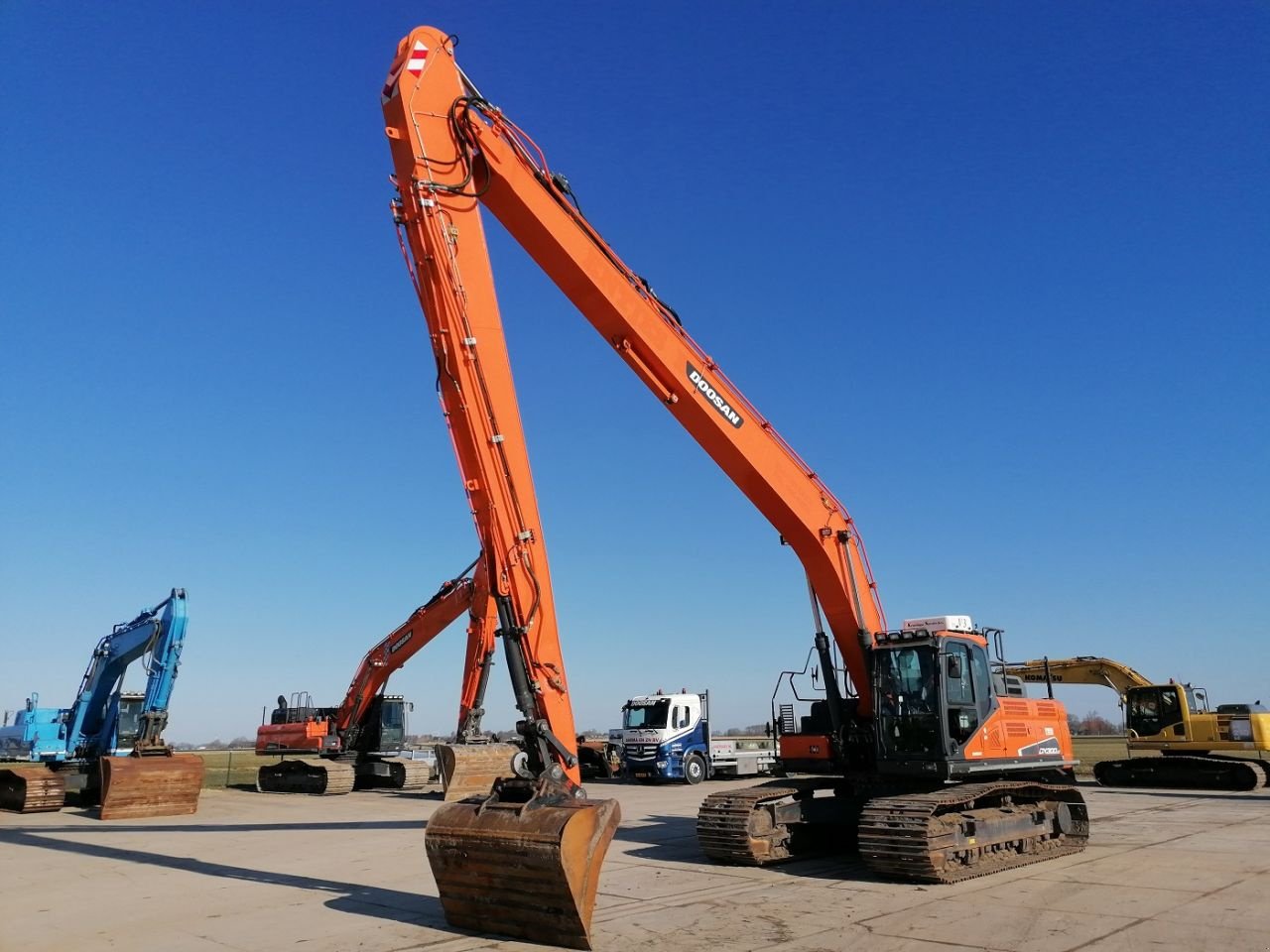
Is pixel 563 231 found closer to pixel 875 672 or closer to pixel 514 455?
pixel 514 455

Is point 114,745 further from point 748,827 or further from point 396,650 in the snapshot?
point 748,827

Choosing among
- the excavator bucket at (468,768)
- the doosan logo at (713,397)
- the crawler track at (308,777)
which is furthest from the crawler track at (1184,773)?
the crawler track at (308,777)

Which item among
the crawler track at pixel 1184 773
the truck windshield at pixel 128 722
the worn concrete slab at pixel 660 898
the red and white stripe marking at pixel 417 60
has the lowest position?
the worn concrete slab at pixel 660 898

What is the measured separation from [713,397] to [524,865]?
6613 mm

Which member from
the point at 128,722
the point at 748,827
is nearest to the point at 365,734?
the point at 128,722

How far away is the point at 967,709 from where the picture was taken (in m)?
12.2

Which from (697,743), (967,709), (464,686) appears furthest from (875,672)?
(697,743)

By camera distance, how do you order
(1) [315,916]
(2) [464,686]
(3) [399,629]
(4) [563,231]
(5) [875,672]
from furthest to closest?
(3) [399,629], (2) [464,686], (5) [875,672], (4) [563,231], (1) [315,916]

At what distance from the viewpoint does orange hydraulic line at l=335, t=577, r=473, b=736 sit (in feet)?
85.8

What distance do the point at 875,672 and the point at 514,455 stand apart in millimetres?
5620

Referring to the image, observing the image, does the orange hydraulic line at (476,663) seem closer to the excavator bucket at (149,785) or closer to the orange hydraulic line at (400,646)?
the orange hydraulic line at (400,646)

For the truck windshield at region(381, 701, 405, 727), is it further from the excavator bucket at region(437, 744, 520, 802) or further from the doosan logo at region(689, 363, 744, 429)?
the doosan logo at region(689, 363, 744, 429)

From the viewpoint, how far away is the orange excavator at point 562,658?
8312 mm

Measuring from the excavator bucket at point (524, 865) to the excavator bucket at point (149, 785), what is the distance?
13.7m
